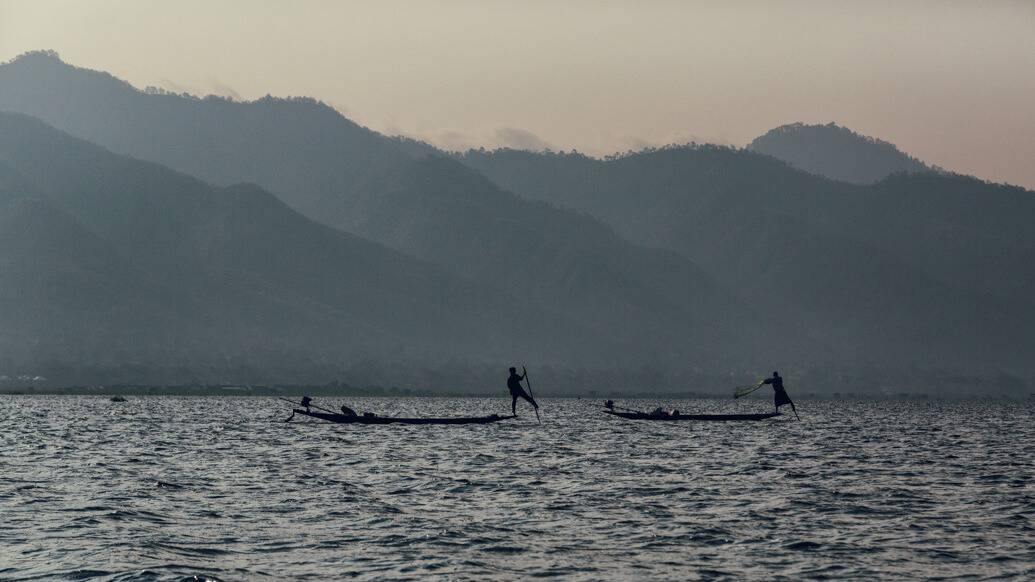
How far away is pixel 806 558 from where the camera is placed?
4284cm

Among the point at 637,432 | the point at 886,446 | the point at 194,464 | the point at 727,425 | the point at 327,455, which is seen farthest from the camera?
the point at 727,425

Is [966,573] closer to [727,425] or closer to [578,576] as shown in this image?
[578,576]

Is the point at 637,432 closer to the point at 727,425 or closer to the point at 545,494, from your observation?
the point at 727,425

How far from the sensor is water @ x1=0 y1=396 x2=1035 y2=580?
41.5 metres

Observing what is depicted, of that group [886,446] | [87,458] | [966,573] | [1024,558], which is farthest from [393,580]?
[886,446]

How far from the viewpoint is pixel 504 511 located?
52.9 m

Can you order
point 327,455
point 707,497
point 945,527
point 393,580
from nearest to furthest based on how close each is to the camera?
point 393,580, point 945,527, point 707,497, point 327,455

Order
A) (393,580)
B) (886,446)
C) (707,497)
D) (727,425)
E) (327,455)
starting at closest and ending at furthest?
(393,580) < (707,497) < (327,455) < (886,446) < (727,425)

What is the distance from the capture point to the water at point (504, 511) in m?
41.5

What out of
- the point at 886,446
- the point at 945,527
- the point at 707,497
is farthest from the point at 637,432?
the point at 945,527

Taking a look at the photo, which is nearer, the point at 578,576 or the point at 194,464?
the point at 578,576

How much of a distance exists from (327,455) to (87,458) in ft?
41.9

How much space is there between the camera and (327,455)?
80.1m

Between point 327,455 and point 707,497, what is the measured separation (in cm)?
2816
